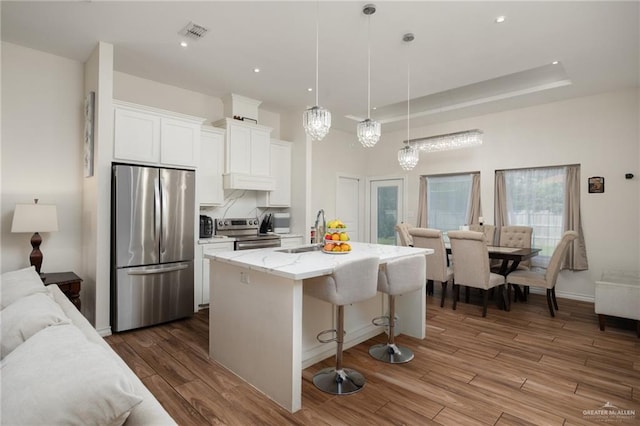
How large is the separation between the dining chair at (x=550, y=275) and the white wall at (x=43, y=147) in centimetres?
540

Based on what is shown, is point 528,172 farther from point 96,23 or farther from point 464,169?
point 96,23

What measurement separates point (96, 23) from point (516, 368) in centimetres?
477

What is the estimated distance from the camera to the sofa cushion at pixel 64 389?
83 centimetres

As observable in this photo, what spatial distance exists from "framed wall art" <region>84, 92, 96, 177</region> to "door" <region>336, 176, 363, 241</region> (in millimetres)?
4377

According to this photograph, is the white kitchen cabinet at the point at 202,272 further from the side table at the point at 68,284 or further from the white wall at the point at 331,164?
the white wall at the point at 331,164

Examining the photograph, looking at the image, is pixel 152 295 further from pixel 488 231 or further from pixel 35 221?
pixel 488 231

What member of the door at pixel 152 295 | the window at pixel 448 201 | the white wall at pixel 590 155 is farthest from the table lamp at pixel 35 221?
the white wall at pixel 590 155

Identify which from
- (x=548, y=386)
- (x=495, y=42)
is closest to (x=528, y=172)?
(x=495, y=42)

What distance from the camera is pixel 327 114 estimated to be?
276 cm

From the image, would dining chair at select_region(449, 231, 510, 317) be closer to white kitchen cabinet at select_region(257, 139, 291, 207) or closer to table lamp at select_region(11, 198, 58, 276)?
white kitchen cabinet at select_region(257, 139, 291, 207)

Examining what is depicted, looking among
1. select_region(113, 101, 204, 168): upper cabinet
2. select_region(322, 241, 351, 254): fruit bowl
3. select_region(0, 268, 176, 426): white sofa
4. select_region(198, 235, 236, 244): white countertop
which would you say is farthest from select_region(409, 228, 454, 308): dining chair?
select_region(0, 268, 176, 426): white sofa

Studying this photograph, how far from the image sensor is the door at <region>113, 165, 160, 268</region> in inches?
134

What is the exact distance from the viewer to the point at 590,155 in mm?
4746

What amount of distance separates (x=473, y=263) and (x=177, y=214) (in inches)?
143
